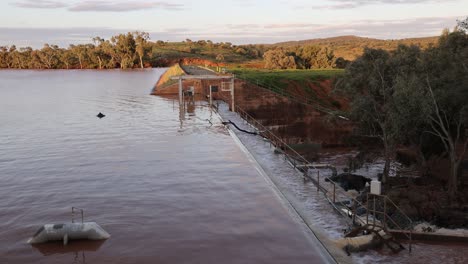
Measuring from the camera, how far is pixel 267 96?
5184cm

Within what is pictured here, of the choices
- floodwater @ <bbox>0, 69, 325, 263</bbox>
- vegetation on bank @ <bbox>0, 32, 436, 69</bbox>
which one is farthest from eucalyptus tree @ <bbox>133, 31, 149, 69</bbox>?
floodwater @ <bbox>0, 69, 325, 263</bbox>

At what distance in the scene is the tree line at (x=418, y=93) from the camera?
24281 mm

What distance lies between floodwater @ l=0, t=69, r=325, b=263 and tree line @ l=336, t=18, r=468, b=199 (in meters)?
7.99

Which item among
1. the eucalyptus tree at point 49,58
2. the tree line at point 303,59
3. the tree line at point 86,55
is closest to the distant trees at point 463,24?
the tree line at point 303,59

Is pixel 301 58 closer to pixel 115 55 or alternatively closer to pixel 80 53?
pixel 115 55

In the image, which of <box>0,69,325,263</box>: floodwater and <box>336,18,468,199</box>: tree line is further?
<box>336,18,468,199</box>: tree line

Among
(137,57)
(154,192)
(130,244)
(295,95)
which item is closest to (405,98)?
(154,192)

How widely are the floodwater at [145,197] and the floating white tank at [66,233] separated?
0.21m

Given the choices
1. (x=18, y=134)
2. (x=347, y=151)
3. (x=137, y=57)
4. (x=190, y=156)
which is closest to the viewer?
(x=190, y=156)

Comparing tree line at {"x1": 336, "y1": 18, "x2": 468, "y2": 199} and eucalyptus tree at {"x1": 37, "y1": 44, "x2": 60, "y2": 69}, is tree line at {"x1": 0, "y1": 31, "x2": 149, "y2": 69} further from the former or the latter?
tree line at {"x1": 336, "y1": 18, "x2": 468, "y2": 199}

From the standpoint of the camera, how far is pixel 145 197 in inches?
744

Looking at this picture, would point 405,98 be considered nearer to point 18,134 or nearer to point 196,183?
point 196,183

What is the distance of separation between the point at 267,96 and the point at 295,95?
8698 mm

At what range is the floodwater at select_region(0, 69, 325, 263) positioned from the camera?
13.9 meters
